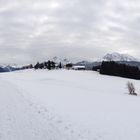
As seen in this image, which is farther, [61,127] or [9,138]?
[61,127]

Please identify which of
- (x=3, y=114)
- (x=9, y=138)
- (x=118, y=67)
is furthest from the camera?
(x=118, y=67)

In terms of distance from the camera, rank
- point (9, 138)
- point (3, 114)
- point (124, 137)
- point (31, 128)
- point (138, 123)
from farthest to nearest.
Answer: point (3, 114) < point (138, 123) < point (31, 128) < point (124, 137) < point (9, 138)

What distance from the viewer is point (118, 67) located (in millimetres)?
112875

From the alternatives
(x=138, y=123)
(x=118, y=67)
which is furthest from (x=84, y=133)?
(x=118, y=67)

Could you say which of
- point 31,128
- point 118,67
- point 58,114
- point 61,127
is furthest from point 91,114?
point 118,67

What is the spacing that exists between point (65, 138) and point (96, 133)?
1.62 m

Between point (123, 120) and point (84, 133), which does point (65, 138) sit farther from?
point (123, 120)

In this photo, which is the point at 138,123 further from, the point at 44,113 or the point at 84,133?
the point at 44,113

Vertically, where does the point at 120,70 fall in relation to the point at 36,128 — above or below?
below

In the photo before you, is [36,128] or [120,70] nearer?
[36,128]

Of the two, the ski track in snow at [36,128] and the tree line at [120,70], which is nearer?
the ski track in snow at [36,128]

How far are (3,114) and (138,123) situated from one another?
24.7 ft

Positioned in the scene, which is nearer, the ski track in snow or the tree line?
the ski track in snow

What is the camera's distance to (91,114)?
1592 cm
